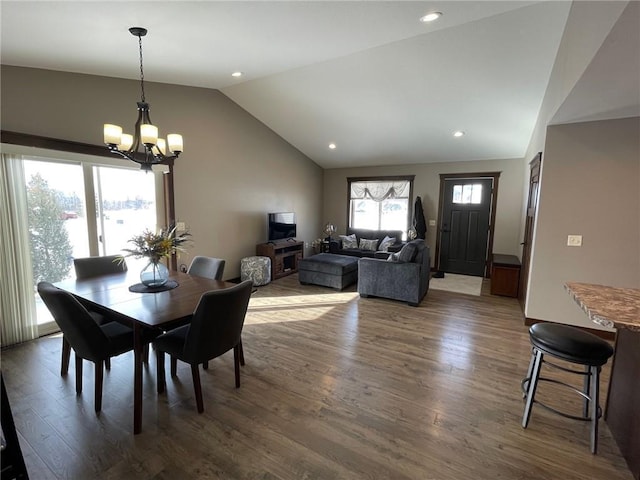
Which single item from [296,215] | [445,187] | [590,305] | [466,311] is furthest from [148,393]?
[445,187]

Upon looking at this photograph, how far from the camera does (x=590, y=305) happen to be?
61.5 inches

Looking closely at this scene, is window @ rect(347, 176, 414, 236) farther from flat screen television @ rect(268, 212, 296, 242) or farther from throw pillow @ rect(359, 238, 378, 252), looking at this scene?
flat screen television @ rect(268, 212, 296, 242)

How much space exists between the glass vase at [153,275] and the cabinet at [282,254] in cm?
319

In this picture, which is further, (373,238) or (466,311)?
(373,238)

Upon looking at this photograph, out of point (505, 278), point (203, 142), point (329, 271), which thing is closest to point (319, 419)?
point (329, 271)

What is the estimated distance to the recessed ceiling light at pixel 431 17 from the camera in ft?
8.28

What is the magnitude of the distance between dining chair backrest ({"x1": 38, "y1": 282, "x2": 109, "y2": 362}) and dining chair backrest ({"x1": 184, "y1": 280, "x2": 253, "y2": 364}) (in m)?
0.58

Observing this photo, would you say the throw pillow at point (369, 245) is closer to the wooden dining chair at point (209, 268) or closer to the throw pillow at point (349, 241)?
the throw pillow at point (349, 241)

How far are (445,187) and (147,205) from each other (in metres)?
5.76

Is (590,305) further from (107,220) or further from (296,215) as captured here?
(296,215)

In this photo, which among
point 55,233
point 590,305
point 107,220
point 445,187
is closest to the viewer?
point 590,305

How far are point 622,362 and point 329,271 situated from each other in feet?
12.5

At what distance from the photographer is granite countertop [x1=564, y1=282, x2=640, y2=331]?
1369mm

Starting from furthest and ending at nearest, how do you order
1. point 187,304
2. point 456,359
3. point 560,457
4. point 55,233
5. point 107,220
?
point 107,220 < point 55,233 < point 456,359 < point 187,304 < point 560,457
